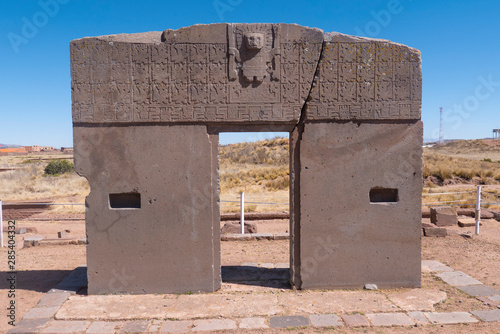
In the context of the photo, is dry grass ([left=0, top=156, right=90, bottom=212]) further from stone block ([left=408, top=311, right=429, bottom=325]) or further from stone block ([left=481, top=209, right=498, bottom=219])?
stone block ([left=481, top=209, right=498, bottom=219])

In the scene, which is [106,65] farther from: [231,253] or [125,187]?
[231,253]

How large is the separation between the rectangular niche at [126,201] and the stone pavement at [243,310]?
122cm

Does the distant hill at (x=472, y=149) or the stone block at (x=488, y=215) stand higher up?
the distant hill at (x=472, y=149)

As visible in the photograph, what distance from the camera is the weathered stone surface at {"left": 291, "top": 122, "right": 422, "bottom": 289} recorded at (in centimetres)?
517

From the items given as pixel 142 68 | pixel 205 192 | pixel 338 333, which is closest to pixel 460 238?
pixel 338 333

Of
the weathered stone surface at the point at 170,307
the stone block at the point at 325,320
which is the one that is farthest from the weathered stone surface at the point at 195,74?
the stone block at the point at 325,320

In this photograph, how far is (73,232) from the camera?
1046 centimetres

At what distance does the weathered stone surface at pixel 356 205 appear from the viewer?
5172 millimetres

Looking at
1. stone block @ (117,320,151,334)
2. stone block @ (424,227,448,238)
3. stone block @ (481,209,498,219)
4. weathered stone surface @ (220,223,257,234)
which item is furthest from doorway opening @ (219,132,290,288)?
stone block @ (481,209,498,219)

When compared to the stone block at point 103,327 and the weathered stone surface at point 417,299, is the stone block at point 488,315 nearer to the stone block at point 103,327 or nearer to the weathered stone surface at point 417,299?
the weathered stone surface at point 417,299

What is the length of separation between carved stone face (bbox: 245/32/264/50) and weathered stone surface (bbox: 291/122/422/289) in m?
1.21

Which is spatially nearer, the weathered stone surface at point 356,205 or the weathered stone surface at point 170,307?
the weathered stone surface at point 170,307

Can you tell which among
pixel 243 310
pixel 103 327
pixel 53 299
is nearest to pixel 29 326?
pixel 53 299

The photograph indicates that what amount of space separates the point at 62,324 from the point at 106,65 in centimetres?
323
